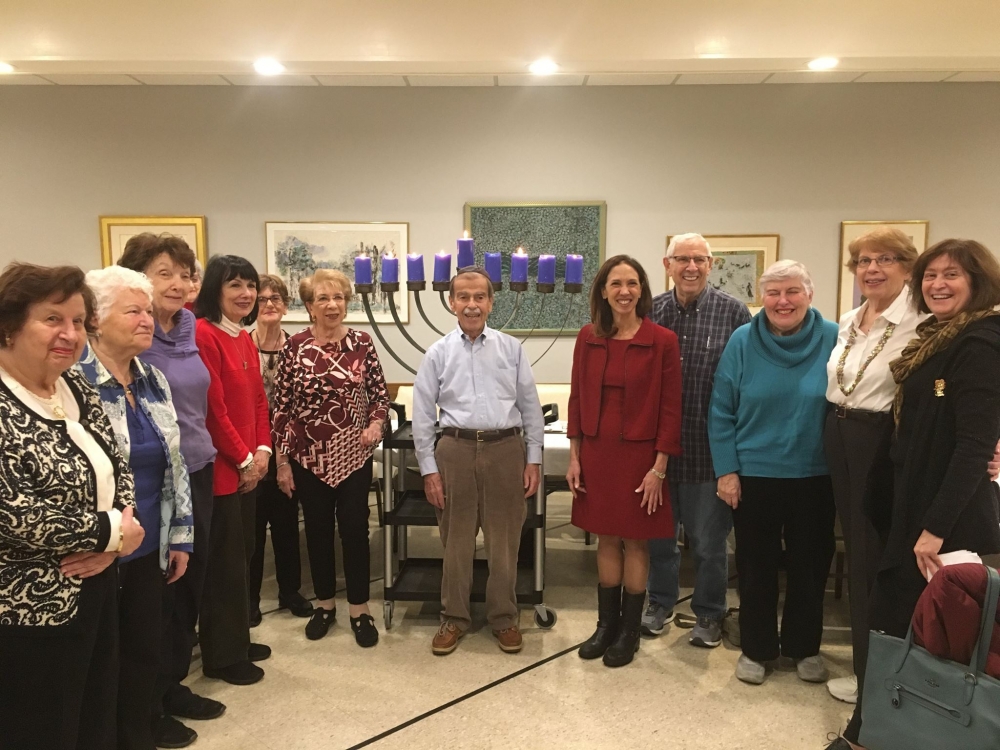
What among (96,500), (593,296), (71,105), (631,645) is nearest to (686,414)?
(593,296)

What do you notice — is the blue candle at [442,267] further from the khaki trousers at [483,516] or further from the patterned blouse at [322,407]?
the khaki trousers at [483,516]

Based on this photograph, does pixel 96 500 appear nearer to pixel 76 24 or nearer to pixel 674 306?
pixel 674 306

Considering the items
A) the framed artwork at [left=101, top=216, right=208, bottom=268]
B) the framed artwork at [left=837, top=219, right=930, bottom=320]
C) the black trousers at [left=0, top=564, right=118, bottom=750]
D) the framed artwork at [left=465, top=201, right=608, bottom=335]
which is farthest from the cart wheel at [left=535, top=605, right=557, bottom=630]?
the framed artwork at [left=101, top=216, right=208, bottom=268]

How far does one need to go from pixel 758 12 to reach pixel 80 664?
4.37 m

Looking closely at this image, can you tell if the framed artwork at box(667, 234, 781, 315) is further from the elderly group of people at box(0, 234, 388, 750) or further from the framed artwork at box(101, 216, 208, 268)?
the framed artwork at box(101, 216, 208, 268)

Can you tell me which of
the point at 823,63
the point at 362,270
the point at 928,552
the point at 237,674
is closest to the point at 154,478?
the point at 237,674

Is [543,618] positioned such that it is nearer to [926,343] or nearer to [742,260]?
[926,343]

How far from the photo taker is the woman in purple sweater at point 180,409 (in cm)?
193

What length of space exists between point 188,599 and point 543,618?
142cm

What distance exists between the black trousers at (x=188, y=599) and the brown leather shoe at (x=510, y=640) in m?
1.13

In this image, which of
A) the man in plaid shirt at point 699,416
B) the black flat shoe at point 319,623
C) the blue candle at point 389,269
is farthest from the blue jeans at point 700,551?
the blue candle at point 389,269

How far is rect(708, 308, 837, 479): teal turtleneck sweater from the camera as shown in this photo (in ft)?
7.23

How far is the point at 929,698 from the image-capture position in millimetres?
1492

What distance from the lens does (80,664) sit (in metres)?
1.42
